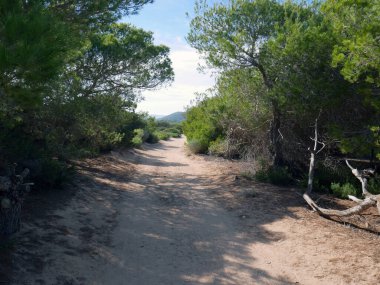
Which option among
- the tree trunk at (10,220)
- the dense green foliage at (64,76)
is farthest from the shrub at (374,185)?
the tree trunk at (10,220)

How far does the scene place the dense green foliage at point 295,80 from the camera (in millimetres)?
8211

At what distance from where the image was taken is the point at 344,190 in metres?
11.0

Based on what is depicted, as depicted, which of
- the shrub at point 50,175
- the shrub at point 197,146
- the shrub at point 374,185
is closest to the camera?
the shrub at point 50,175

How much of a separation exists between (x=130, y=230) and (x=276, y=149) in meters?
7.25

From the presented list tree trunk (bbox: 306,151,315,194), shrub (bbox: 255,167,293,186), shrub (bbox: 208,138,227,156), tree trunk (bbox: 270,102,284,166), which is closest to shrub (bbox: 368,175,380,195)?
tree trunk (bbox: 306,151,315,194)

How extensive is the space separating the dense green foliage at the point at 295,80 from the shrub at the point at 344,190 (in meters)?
0.03

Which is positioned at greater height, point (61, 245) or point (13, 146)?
point (13, 146)

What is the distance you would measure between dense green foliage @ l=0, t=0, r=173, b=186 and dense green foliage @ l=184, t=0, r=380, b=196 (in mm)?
3431

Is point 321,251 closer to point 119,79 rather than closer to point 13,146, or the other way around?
point 13,146

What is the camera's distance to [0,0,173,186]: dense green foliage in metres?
4.02

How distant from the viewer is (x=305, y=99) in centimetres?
1043

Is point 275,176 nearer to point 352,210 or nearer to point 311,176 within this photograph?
point 311,176

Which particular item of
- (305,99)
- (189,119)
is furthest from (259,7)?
(189,119)

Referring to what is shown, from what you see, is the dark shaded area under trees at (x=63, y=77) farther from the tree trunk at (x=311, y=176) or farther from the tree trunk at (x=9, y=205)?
the tree trunk at (x=311, y=176)
